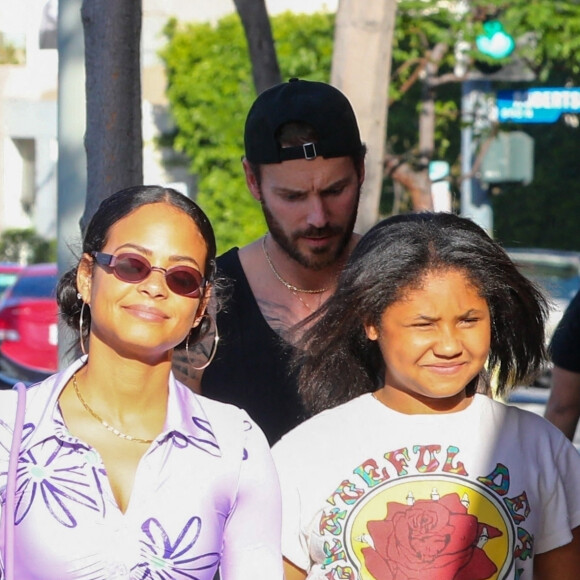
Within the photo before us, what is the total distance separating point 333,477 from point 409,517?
180 mm

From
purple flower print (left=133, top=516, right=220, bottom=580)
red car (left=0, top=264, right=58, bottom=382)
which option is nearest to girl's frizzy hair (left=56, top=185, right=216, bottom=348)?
purple flower print (left=133, top=516, right=220, bottom=580)

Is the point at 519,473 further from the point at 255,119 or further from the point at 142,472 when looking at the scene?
the point at 255,119

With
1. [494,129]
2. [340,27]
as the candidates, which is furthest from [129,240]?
[494,129]

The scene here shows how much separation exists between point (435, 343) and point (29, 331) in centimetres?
982

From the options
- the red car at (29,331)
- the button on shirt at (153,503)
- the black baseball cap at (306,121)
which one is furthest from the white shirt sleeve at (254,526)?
the red car at (29,331)

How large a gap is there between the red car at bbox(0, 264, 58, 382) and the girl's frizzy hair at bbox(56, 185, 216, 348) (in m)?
9.45

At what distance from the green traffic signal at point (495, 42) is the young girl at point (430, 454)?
946 centimetres

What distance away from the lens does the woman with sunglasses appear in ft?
8.34

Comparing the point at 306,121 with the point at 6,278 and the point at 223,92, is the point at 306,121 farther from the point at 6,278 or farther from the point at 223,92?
the point at 223,92

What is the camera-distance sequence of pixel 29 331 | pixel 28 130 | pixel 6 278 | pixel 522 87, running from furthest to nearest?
pixel 28 130 < pixel 522 87 < pixel 6 278 < pixel 29 331

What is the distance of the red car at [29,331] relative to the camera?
40.9 feet

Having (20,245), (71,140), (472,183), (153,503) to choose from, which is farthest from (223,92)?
(153,503)

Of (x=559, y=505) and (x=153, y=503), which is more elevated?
(x=153, y=503)

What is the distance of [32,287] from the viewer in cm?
1273
